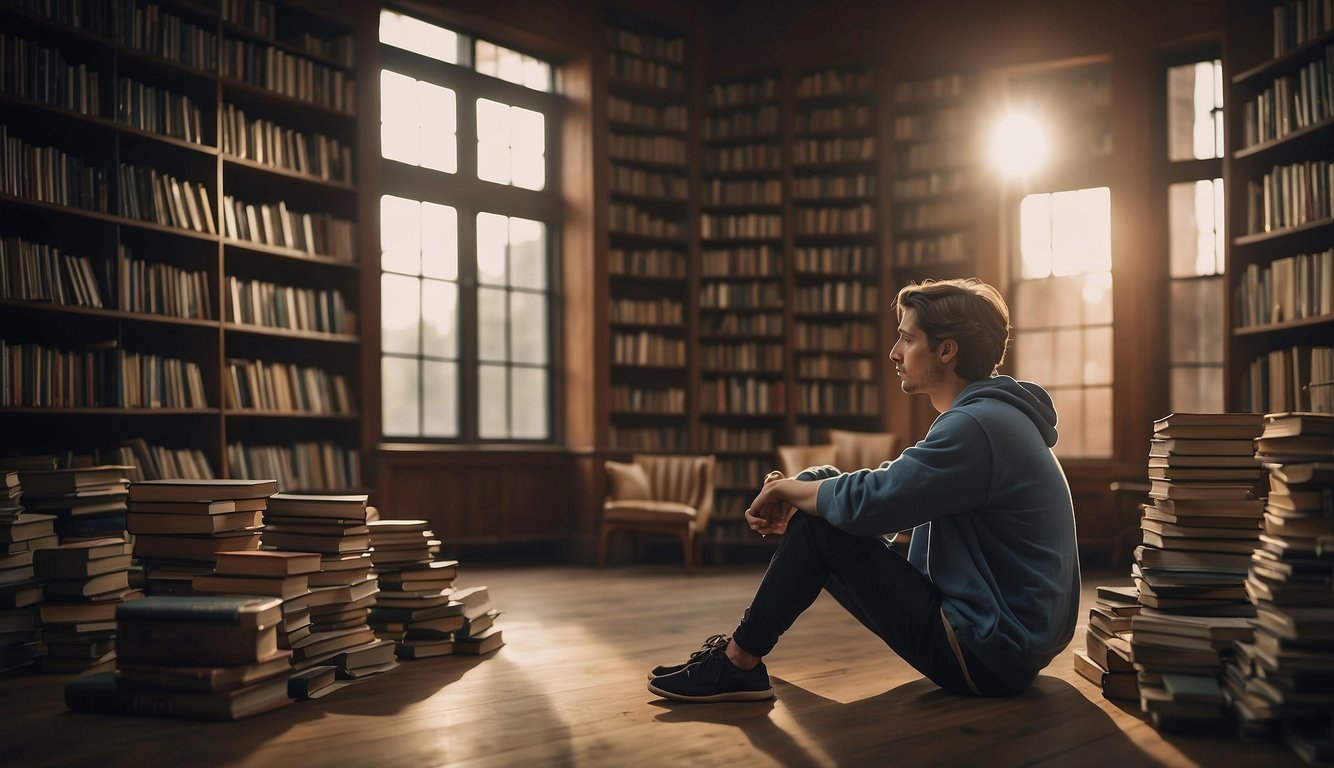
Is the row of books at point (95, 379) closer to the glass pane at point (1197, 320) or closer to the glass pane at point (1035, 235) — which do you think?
the glass pane at point (1035, 235)

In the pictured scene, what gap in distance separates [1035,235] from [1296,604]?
5.76 metres

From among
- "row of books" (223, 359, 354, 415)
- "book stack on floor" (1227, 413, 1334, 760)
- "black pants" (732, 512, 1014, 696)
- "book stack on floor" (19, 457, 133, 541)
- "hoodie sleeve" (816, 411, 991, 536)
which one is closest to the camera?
"book stack on floor" (1227, 413, 1334, 760)

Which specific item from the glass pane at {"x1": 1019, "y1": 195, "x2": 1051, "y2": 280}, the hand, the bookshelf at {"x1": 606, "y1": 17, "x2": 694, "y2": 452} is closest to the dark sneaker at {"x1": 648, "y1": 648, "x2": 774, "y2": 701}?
the hand

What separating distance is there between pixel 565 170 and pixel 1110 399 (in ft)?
13.5

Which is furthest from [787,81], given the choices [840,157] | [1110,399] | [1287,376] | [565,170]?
[1287,376]

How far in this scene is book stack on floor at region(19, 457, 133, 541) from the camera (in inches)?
150

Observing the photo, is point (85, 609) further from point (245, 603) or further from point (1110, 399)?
point (1110, 399)

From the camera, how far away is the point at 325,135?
21.4ft

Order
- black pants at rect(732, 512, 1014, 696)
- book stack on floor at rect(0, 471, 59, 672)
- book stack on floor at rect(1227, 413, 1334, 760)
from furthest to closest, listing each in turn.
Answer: book stack on floor at rect(0, 471, 59, 672)
black pants at rect(732, 512, 1014, 696)
book stack on floor at rect(1227, 413, 1334, 760)

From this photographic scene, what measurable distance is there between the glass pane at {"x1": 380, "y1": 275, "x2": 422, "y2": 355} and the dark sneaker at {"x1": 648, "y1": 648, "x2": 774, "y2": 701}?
14.9 feet

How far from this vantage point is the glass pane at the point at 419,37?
6969 mm

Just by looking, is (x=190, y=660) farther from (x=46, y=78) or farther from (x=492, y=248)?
(x=492, y=248)

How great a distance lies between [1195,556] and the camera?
8.83 feet

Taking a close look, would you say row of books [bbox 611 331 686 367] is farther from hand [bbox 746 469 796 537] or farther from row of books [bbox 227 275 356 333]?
hand [bbox 746 469 796 537]
